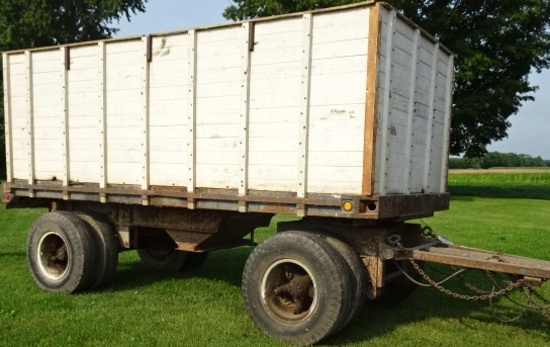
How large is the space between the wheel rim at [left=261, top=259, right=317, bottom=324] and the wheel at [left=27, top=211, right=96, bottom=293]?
8.42ft

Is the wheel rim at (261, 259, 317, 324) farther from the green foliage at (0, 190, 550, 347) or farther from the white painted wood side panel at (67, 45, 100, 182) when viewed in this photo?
the white painted wood side panel at (67, 45, 100, 182)

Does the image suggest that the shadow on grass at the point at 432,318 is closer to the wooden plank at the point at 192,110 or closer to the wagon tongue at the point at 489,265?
the wagon tongue at the point at 489,265

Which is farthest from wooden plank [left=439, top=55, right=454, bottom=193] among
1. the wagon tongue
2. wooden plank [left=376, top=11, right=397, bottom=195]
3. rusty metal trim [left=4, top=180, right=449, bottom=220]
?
wooden plank [left=376, top=11, right=397, bottom=195]

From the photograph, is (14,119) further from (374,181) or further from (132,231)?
(374,181)

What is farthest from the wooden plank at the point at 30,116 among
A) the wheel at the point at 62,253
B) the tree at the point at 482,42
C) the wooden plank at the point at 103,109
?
the tree at the point at 482,42

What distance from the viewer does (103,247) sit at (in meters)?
6.66

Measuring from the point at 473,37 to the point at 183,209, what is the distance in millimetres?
23395

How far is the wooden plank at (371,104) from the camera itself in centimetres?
459

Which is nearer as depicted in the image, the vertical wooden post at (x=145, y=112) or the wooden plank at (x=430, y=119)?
the wooden plank at (x=430, y=119)

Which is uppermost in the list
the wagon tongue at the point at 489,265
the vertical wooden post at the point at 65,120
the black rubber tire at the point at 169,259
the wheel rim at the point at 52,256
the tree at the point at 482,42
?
the tree at the point at 482,42

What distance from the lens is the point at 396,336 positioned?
17.4 ft

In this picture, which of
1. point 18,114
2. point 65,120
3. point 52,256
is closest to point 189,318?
point 52,256

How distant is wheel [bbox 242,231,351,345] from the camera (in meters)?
4.83

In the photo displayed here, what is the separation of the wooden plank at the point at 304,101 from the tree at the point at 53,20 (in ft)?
109
